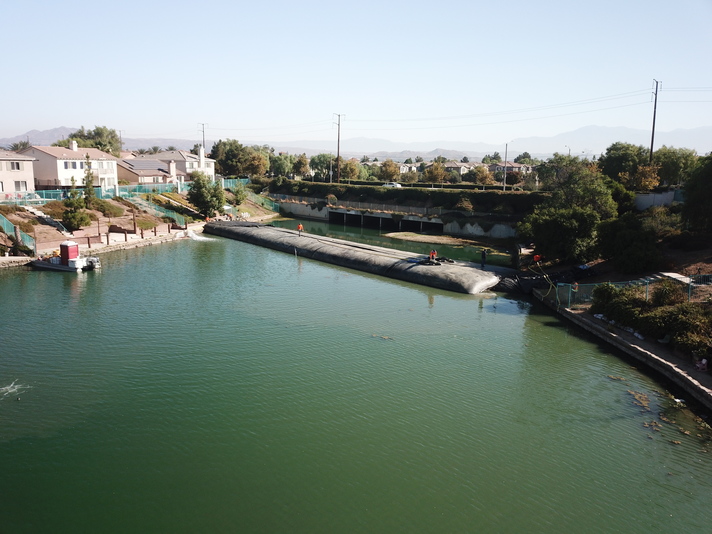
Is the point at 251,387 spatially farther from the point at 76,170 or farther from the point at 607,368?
the point at 76,170

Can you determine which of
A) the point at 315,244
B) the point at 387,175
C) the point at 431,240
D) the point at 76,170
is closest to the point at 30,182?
the point at 76,170

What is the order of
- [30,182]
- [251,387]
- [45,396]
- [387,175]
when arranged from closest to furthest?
[45,396], [251,387], [30,182], [387,175]

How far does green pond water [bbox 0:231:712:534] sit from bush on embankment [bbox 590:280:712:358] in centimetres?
257

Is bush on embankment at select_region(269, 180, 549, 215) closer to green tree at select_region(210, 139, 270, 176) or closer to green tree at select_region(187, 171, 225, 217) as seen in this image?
green tree at select_region(210, 139, 270, 176)

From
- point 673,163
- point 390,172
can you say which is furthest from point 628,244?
point 390,172

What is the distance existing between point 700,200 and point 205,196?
5494 centimetres

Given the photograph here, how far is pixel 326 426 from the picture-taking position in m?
19.2

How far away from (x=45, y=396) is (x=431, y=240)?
50.6m

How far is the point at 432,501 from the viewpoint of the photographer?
50.6 ft

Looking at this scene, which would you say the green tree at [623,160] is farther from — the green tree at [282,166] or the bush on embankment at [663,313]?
the green tree at [282,166]

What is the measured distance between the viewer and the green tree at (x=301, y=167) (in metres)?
114

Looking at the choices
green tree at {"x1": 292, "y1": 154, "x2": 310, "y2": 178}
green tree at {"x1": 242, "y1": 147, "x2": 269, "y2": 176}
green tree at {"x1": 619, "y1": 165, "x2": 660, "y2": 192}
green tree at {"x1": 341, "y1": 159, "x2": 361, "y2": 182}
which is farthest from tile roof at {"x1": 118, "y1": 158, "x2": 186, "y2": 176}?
green tree at {"x1": 619, "y1": 165, "x2": 660, "y2": 192}

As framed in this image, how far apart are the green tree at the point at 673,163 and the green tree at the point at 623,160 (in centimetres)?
348

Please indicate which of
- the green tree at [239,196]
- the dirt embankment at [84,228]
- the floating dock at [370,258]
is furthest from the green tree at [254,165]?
the dirt embankment at [84,228]
